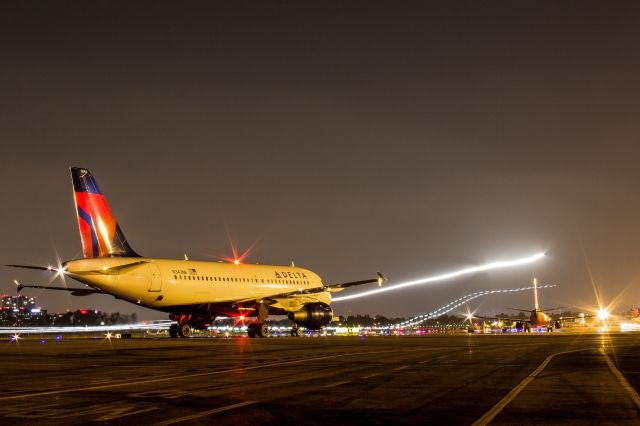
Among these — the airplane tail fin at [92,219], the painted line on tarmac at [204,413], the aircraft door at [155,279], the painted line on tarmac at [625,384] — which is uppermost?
the airplane tail fin at [92,219]

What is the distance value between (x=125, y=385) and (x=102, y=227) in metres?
28.6

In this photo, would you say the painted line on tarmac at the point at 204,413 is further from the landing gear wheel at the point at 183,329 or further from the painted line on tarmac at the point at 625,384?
the landing gear wheel at the point at 183,329

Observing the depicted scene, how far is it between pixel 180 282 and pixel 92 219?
679 centimetres

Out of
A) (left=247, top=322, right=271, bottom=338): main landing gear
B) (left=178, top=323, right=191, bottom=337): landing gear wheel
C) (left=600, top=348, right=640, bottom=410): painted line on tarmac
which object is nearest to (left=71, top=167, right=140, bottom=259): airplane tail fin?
(left=178, top=323, right=191, bottom=337): landing gear wheel

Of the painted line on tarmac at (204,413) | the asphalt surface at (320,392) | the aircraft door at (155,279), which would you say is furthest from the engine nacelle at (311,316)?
the painted line on tarmac at (204,413)

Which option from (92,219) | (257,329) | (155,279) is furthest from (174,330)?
(92,219)

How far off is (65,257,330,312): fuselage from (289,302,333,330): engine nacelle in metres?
0.78

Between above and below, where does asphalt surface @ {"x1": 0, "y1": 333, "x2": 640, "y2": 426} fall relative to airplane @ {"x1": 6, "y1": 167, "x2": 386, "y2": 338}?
below

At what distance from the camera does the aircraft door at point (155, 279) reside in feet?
138

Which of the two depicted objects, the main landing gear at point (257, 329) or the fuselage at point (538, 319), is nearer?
the main landing gear at point (257, 329)

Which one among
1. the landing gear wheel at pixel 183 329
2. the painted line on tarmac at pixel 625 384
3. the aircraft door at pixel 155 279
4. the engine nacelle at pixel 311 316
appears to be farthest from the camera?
the engine nacelle at pixel 311 316

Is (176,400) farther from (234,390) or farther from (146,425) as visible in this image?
(146,425)

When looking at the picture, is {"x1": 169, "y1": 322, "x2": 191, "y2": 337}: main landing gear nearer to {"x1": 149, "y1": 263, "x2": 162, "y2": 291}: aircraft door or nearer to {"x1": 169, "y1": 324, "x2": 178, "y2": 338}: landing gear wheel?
{"x1": 169, "y1": 324, "x2": 178, "y2": 338}: landing gear wheel

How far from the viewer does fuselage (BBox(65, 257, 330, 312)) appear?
39.8 m
